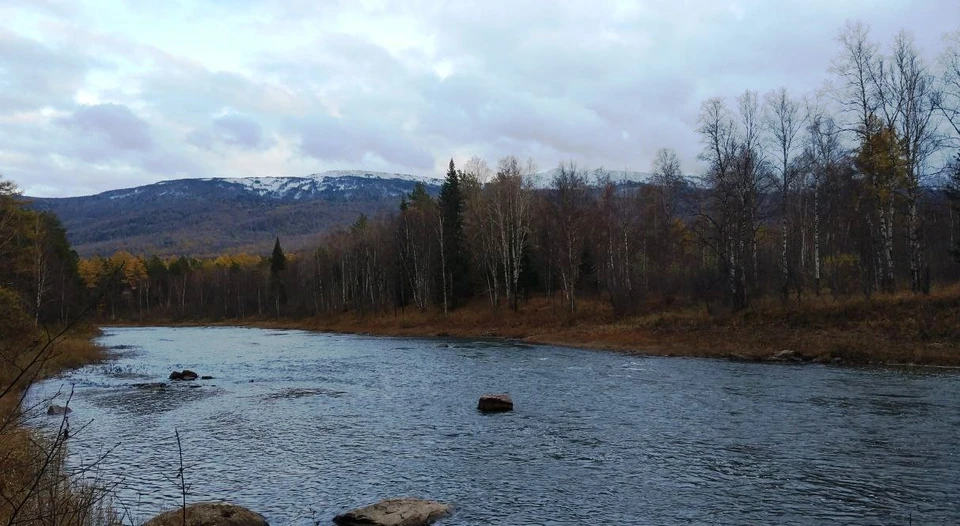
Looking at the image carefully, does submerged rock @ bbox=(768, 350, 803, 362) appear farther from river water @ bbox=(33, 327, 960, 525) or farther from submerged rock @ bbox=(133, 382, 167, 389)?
submerged rock @ bbox=(133, 382, 167, 389)

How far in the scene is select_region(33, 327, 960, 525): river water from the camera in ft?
41.5

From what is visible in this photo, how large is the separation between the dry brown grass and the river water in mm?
3823

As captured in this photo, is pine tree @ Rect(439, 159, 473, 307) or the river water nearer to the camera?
the river water

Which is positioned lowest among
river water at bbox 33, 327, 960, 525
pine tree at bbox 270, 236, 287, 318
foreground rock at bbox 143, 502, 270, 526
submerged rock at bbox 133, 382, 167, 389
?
submerged rock at bbox 133, 382, 167, 389

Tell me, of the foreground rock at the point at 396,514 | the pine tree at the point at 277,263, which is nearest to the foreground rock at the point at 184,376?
the foreground rock at the point at 396,514

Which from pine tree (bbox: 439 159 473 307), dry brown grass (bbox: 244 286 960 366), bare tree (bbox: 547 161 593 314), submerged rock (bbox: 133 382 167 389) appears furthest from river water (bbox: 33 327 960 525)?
pine tree (bbox: 439 159 473 307)

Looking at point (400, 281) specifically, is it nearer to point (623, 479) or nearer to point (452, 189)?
point (452, 189)

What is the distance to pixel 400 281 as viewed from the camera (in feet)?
275

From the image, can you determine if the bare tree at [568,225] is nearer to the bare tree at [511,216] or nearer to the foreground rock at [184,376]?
the bare tree at [511,216]

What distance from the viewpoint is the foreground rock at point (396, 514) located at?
37.6ft

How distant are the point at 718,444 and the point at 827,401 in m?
7.63

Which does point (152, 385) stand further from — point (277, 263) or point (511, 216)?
point (277, 263)

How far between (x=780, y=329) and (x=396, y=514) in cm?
3413

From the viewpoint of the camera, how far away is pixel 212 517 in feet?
35.6
